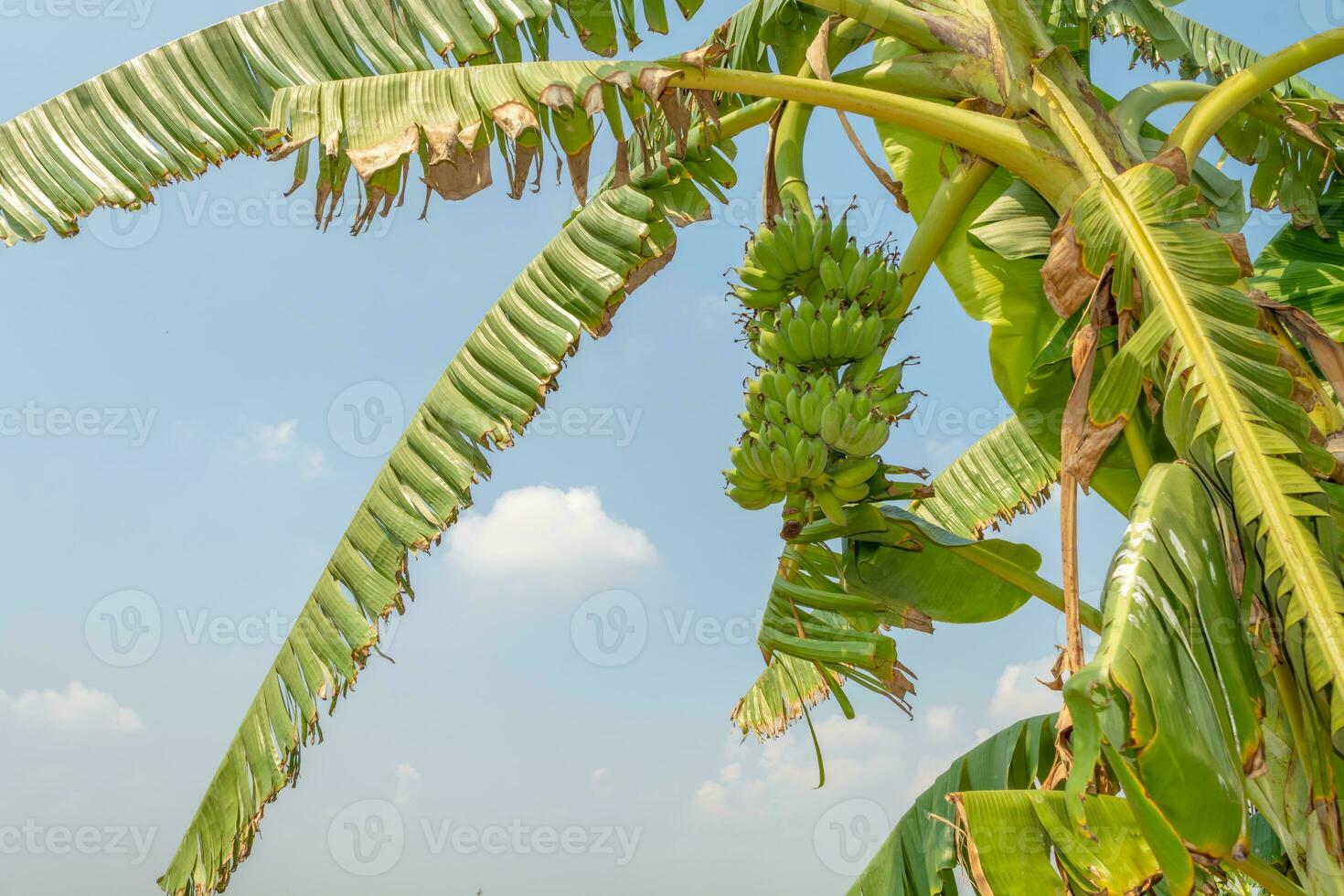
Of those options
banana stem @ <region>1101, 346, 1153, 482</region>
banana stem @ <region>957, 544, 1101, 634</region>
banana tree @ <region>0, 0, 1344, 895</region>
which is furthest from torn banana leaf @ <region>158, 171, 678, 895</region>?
banana stem @ <region>1101, 346, 1153, 482</region>

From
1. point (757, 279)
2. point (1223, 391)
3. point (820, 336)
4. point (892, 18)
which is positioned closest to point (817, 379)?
point (820, 336)

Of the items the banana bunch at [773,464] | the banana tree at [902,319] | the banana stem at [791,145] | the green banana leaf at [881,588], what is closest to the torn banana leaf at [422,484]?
the banana tree at [902,319]

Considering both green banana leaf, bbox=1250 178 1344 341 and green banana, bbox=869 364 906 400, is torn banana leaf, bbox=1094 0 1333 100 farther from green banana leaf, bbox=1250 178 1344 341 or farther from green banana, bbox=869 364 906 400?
green banana, bbox=869 364 906 400

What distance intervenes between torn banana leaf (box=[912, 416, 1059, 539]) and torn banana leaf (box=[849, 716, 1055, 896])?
1263mm

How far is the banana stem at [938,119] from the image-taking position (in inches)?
76.5

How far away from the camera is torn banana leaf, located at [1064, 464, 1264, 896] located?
120cm

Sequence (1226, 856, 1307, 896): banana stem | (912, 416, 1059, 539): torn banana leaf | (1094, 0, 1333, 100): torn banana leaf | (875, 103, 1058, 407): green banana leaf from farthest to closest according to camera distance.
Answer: (912, 416, 1059, 539): torn banana leaf
(1094, 0, 1333, 100): torn banana leaf
(875, 103, 1058, 407): green banana leaf
(1226, 856, 1307, 896): banana stem

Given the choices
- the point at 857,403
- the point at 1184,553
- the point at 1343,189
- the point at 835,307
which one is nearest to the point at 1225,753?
the point at 1184,553

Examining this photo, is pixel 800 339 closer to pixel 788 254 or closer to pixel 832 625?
pixel 788 254

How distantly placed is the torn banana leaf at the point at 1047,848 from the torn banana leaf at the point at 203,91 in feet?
6.01

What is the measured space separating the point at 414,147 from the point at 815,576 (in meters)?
1.29

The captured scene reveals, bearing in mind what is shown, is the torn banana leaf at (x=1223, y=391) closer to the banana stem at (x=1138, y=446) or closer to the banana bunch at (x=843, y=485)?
the banana stem at (x=1138, y=446)

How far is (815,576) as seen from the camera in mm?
2352

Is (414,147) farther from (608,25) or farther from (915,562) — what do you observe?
(915,562)
